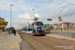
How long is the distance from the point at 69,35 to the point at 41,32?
27.9ft

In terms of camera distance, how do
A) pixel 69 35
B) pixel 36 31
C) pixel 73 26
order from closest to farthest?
pixel 69 35
pixel 36 31
pixel 73 26

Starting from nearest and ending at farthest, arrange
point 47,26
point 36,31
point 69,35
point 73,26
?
point 69,35 < point 36,31 < point 47,26 < point 73,26

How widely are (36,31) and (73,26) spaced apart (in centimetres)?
4569

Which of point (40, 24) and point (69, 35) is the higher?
point (40, 24)

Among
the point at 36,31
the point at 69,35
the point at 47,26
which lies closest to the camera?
the point at 69,35

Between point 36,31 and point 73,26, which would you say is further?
point 73,26

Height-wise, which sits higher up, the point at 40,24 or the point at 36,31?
the point at 40,24

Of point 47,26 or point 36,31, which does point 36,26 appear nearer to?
point 36,31

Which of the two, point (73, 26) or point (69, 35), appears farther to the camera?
point (73, 26)

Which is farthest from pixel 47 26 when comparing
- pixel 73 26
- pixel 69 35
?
pixel 73 26

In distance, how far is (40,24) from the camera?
84.1 ft

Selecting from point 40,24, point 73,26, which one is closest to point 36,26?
point 40,24

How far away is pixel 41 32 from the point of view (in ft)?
82.7

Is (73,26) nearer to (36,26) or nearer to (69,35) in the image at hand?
(36,26)
